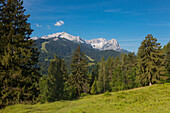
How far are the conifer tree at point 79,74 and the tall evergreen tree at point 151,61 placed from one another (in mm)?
16735

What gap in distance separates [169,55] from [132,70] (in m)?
16.1

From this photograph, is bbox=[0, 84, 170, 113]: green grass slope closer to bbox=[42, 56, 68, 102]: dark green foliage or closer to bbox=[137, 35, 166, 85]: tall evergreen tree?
bbox=[137, 35, 166, 85]: tall evergreen tree

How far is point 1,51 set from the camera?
14.7 m

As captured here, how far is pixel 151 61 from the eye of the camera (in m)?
32.8

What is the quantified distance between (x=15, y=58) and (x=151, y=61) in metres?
33.0

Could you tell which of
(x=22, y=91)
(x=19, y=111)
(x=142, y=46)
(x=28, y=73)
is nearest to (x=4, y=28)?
(x=28, y=73)

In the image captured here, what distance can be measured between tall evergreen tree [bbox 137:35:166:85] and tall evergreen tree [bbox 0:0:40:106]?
29506mm

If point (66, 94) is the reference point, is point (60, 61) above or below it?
above

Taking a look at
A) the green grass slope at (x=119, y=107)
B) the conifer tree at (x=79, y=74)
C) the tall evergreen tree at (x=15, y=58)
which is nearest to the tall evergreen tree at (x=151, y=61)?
the conifer tree at (x=79, y=74)

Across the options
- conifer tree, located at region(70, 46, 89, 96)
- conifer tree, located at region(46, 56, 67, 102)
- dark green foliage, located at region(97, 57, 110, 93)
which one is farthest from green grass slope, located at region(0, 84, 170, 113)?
dark green foliage, located at region(97, 57, 110, 93)

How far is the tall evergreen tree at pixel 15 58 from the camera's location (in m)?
14.3

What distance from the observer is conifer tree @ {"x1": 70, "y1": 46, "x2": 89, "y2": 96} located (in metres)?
34.0

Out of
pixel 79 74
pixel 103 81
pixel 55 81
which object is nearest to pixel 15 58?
pixel 79 74

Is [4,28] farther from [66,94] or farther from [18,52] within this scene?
[66,94]
